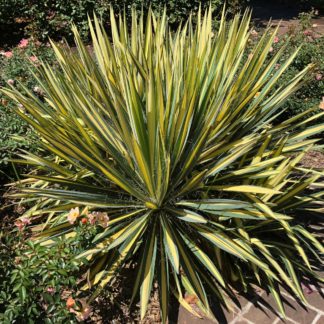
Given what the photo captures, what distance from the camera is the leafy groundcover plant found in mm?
2607

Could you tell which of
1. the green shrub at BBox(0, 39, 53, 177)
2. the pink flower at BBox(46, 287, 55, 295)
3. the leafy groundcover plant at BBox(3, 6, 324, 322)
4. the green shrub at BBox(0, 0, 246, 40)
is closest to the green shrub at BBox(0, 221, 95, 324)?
the pink flower at BBox(46, 287, 55, 295)

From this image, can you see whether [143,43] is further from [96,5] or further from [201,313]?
[96,5]

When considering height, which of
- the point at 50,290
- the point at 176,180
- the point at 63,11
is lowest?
the point at 63,11

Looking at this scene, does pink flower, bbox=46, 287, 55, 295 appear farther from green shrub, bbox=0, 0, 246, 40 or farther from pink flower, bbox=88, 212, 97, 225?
green shrub, bbox=0, 0, 246, 40

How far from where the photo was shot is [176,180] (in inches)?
108

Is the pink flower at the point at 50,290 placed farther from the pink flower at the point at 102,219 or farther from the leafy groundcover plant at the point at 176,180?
the pink flower at the point at 102,219

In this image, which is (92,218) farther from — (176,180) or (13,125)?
(13,125)

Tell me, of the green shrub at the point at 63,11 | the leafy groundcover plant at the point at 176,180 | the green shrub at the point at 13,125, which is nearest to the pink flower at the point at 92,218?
the leafy groundcover plant at the point at 176,180

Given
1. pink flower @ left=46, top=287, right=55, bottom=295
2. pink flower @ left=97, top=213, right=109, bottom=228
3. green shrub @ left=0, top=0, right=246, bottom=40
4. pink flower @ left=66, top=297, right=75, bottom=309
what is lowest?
green shrub @ left=0, top=0, right=246, bottom=40

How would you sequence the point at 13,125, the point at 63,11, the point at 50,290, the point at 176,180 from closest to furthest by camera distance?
1. the point at 50,290
2. the point at 176,180
3. the point at 13,125
4. the point at 63,11

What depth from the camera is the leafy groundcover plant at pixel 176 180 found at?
261 centimetres

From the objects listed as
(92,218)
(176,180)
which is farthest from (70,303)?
(176,180)

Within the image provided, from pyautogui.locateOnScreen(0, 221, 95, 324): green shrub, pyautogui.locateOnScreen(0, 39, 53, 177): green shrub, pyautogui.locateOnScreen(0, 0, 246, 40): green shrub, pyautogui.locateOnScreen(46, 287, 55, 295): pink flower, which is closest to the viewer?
pyautogui.locateOnScreen(0, 221, 95, 324): green shrub

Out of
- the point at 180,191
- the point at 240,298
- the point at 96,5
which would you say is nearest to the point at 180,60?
the point at 180,191
